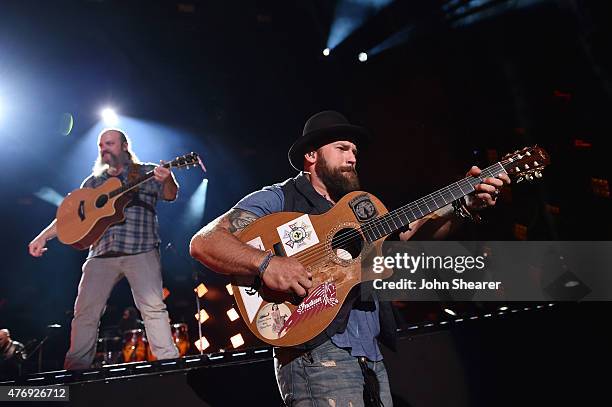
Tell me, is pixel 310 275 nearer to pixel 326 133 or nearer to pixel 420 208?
pixel 420 208

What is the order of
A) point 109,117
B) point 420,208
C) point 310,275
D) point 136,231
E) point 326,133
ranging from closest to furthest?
point 310,275 < point 420,208 < point 326,133 < point 136,231 < point 109,117

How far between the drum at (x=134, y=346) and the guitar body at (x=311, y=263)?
19.2 feet

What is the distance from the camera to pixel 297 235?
2928 mm

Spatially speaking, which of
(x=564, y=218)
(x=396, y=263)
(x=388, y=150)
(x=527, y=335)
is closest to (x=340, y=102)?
(x=388, y=150)

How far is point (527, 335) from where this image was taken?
4098mm

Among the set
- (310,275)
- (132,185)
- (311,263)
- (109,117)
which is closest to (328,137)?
(311,263)

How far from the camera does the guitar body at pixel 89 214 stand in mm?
5609

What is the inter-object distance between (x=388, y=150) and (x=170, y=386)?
839 centimetres

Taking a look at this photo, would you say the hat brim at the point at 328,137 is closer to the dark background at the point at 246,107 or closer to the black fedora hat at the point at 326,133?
the black fedora hat at the point at 326,133

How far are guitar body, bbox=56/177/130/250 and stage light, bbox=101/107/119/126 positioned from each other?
16.3 ft

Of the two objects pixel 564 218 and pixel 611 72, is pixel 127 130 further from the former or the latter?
pixel 564 218

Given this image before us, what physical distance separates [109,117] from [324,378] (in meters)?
9.56

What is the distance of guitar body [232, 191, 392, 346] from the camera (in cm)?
267

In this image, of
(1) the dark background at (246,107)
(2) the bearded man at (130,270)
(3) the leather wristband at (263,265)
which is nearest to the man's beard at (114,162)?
(2) the bearded man at (130,270)
